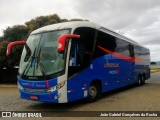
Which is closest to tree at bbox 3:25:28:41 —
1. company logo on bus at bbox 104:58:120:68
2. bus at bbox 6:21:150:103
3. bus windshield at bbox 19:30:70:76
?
company logo on bus at bbox 104:58:120:68

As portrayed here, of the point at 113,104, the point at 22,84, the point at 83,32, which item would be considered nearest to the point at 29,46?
the point at 22,84

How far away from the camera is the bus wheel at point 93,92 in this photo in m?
11.8

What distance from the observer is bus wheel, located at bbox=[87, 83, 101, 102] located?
11.8 metres

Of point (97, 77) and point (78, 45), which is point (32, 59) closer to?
point (78, 45)

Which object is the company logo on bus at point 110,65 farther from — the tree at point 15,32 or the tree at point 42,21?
the tree at point 15,32

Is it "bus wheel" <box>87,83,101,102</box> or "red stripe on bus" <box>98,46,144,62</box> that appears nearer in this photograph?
"bus wheel" <box>87,83,101,102</box>

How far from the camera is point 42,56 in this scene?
34.4 ft

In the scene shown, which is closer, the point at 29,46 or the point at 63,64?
the point at 63,64

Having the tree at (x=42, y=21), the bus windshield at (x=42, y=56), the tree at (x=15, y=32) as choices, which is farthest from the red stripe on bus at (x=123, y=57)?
the tree at (x=15, y=32)

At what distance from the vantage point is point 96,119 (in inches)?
345

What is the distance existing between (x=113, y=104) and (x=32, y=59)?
3.84 meters

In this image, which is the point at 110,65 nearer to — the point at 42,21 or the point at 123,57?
the point at 123,57

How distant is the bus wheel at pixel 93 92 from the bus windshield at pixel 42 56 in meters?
2.39

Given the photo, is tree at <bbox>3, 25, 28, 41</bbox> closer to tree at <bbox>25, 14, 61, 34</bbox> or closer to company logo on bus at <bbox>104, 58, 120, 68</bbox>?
tree at <bbox>25, 14, 61, 34</bbox>
